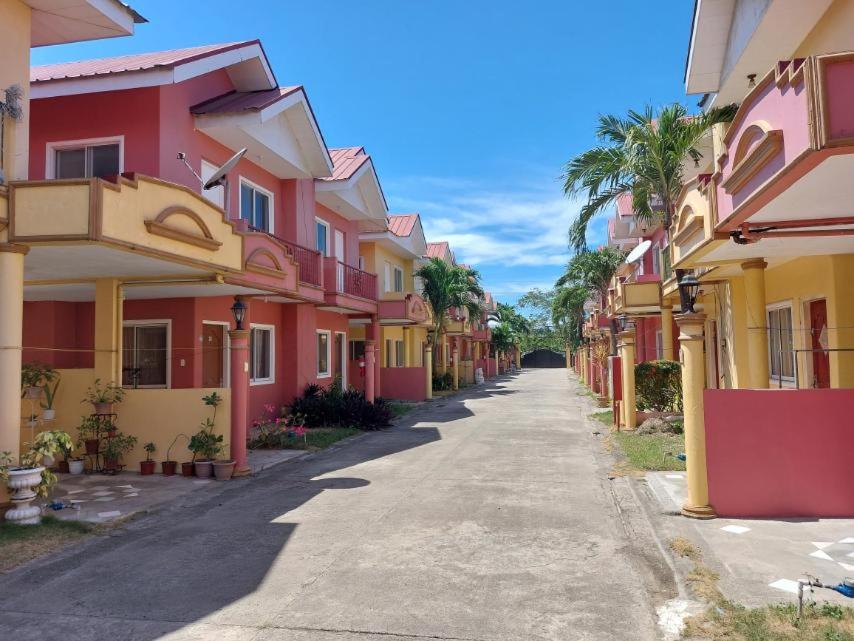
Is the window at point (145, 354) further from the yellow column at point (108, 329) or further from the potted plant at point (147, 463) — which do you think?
the potted plant at point (147, 463)

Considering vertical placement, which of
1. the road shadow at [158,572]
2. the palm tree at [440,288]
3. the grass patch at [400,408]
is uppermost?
the palm tree at [440,288]

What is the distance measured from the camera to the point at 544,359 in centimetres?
9256

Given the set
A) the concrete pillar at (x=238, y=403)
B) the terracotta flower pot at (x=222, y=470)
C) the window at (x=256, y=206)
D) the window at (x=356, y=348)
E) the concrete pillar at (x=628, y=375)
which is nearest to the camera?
the terracotta flower pot at (x=222, y=470)

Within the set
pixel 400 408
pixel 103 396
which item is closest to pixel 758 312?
pixel 103 396

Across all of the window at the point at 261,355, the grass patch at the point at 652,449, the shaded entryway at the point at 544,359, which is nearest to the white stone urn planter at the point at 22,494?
the window at the point at 261,355

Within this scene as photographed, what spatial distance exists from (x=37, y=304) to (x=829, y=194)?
13.3 meters

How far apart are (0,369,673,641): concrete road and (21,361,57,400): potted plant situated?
11.4 ft

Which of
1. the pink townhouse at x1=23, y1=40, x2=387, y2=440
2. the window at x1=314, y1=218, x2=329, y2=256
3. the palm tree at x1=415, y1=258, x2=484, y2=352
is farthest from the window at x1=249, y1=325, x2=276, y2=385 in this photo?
the palm tree at x1=415, y1=258, x2=484, y2=352

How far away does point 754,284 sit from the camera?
960 cm

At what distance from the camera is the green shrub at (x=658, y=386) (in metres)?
15.3

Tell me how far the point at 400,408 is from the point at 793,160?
60.3 feet

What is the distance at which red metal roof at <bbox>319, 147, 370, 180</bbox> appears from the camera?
1805 cm

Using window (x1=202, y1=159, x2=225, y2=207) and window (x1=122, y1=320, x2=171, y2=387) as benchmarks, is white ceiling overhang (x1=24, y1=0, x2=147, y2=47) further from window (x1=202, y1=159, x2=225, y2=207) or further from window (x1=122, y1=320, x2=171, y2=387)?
window (x1=122, y1=320, x2=171, y2=387)

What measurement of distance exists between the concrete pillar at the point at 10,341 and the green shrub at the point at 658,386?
1282cm
